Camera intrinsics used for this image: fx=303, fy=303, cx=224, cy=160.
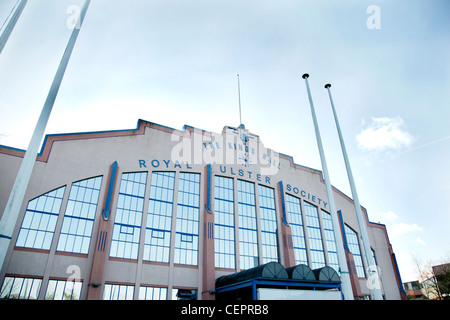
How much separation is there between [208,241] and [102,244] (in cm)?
926

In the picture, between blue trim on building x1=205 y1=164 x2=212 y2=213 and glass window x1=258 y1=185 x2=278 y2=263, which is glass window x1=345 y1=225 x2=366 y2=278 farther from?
blue trim on building x1=205 y1=164 x2=212 y2=213

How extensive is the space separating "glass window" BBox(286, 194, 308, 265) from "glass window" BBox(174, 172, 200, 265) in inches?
437

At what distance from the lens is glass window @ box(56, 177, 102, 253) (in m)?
23.8

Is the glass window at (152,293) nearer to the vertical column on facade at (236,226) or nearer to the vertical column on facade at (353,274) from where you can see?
the vertical column on facade at (236,226)

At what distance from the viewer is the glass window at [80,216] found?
2381 cm

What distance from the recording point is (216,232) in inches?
1177

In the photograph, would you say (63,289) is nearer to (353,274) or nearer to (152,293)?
(152,293)

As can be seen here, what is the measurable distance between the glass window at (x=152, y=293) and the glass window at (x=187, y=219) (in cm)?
269

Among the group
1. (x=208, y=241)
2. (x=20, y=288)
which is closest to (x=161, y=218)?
(x=208, y=241)

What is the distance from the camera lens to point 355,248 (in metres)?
37.0

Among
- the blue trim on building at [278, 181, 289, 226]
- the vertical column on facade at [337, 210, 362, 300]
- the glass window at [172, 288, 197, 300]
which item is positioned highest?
the blue trim on building at [278, 181, 289, 226]

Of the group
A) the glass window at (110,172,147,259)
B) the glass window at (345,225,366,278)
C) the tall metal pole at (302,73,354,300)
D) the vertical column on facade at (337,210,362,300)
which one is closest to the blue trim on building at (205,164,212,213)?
the glass window at (110,172,147,259)
